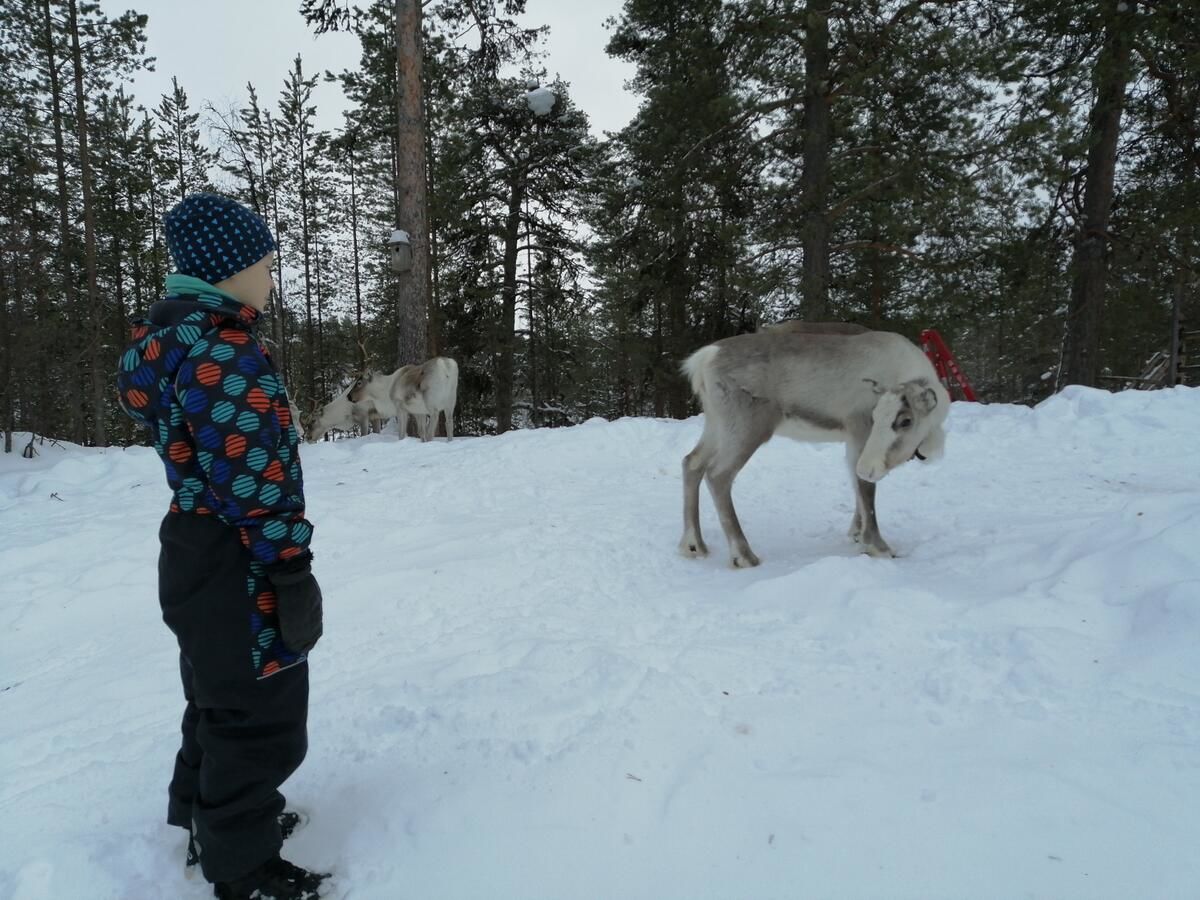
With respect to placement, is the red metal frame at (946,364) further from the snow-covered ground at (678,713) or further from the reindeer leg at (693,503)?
the reindeer leg at (693,503)

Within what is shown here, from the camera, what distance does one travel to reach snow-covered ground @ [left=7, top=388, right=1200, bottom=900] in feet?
6.00

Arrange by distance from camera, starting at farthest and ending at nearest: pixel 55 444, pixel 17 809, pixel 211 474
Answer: pixel 55 444 < pixel 17 809 < pixel 211 474

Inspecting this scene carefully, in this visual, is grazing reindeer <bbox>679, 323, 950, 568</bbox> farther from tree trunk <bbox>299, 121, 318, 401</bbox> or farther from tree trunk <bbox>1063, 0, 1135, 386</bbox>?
tree trunk <bbox>299, 121, 318, 401</bbox>

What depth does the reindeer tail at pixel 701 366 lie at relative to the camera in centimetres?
488

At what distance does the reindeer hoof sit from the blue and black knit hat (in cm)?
349

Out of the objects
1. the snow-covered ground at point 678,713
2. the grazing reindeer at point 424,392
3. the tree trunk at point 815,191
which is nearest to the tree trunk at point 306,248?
the grazing reindeer at point 424,392

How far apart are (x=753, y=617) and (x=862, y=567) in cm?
78

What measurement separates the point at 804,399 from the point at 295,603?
150 inches

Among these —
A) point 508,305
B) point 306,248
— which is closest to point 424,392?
point 508,305

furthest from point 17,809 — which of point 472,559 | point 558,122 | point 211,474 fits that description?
point 558,122

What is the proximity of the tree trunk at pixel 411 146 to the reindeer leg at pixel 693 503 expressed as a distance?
27.3 feet

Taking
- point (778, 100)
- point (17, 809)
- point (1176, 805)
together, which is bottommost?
point (17, 809)

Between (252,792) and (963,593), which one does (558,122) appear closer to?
(963,593)

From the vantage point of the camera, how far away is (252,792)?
1.80 meters
